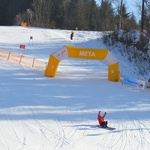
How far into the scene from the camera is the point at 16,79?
22359 millimetres

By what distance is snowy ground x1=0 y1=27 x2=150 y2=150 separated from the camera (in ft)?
44.5

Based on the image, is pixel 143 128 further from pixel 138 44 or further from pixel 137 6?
pixel 137 6

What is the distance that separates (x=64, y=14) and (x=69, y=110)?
53806 mm

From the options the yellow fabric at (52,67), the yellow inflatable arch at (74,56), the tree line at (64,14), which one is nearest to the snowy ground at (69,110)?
the yellow fabric at (52,67)

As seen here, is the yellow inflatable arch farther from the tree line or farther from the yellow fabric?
the tree line

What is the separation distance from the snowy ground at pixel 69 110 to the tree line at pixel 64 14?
35.2 m

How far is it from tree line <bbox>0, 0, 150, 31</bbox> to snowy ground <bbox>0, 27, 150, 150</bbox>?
115 ft

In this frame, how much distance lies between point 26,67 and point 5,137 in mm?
12953

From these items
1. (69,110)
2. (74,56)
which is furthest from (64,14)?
(69,110)

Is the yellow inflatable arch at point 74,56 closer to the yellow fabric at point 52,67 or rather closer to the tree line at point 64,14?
the yellow fabric at point 52,67

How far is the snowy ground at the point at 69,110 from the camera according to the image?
13.6 meters

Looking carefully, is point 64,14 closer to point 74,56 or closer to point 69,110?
point 74,56


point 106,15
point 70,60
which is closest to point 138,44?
point 70,60

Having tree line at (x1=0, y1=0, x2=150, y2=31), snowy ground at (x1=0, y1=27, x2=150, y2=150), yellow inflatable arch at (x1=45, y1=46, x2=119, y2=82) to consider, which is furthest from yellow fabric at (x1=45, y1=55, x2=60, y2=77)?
tree line at (x1=0, y1=0, x2=150, y2=31)
